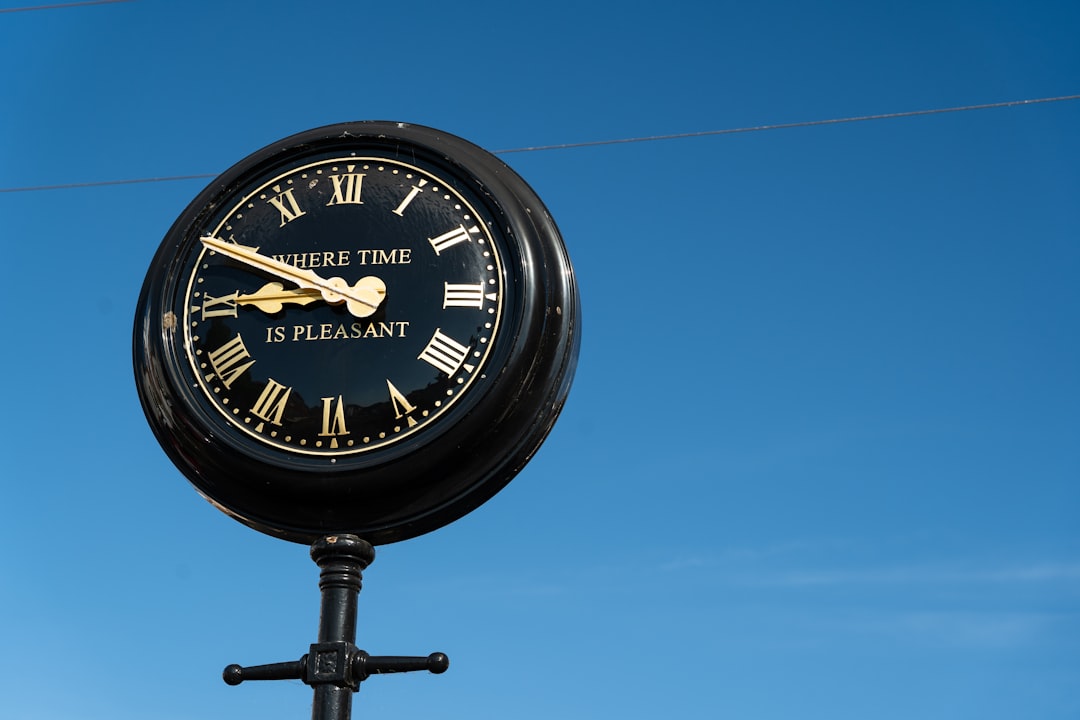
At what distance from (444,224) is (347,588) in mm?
770

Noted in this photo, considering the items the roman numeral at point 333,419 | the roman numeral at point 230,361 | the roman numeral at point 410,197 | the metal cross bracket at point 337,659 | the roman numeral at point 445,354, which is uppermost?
the roman numeral at point 410,197

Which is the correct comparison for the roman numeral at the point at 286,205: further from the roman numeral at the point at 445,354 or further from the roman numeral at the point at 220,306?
the roman numeral at the point at 445,354

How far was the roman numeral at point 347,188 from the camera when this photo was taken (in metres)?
2.87

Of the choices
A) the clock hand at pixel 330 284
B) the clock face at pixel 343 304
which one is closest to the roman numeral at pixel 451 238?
the clock face at pixel 343 304

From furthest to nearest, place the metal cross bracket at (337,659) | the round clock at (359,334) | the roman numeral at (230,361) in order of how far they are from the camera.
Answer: the roman numeral at (230,361) → the round clock at (359,334) → the metal cross bracket at (337,659)

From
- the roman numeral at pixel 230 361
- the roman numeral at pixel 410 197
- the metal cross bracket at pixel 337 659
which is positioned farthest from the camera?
the roman numeral at pixel 410 197

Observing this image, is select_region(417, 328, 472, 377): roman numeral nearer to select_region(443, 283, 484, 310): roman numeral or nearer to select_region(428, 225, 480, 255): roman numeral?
select_region(443, 283, 484, 310): roman numeral

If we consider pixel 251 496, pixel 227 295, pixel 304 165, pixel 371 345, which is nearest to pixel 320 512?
pixel 251 496

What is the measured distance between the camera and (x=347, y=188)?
9.50 ft

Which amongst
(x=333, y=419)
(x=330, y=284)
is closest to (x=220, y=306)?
(x=330, y=284)

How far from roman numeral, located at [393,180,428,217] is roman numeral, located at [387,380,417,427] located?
40cm

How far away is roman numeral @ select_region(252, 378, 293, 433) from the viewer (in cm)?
267

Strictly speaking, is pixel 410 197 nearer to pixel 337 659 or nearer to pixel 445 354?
pixel 445 354

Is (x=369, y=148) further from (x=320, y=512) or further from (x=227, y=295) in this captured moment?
(x=320, y=512)
